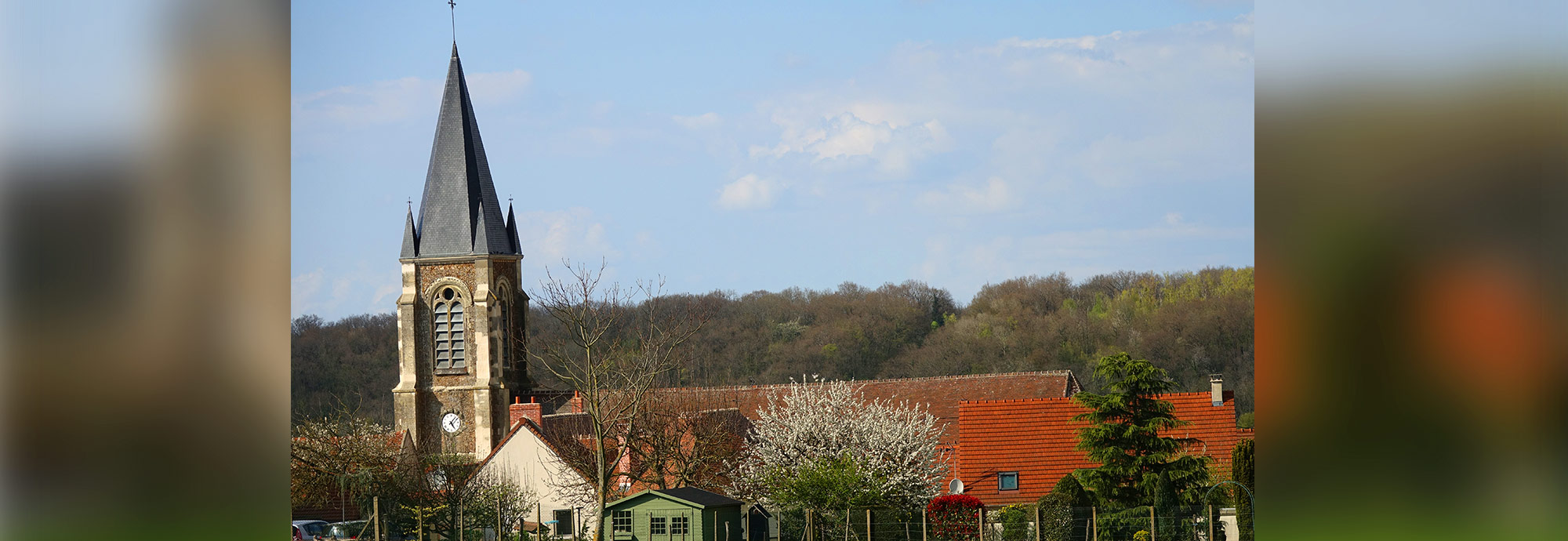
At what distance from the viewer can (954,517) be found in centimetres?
1259

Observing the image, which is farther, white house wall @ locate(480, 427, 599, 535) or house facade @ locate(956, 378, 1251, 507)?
white house wall @ locate(480, 427, 599, 535)

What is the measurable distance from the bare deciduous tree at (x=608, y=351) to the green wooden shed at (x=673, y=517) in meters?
0.39

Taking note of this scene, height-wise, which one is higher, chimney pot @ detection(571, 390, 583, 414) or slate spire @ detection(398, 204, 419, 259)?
slate spire @ detection(398, 204, 419, 259)

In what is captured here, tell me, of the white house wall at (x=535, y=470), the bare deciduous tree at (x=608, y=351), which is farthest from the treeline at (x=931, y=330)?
the white house wall at (x=535, y=470)

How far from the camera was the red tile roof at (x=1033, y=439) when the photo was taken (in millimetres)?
17500

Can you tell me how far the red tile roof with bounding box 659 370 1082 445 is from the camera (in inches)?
963

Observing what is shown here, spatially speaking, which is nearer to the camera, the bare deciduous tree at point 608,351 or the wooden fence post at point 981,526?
the wooden fence post at point 981,526

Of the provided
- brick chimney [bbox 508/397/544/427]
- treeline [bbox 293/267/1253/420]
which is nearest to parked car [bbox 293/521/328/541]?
brick chimney [bbox 508/397/544/427]

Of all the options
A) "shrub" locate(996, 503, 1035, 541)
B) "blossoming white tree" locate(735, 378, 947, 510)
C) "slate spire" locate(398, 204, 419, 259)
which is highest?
"slate spire" locate(398, 204, 419, 259)

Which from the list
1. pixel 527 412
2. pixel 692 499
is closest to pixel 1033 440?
pixel 692 499

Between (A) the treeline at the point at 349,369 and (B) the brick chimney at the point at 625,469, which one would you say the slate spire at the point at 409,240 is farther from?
(B) the brick chimney at the point at 625,469

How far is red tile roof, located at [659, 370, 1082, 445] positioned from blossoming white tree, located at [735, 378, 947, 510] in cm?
445

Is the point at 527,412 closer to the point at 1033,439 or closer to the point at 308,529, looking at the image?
the point at 308,529

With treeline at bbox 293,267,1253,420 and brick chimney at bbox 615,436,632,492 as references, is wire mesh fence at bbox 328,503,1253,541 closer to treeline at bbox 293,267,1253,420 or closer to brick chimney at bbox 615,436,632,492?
brick chimney at bbox 615,436,632,492
